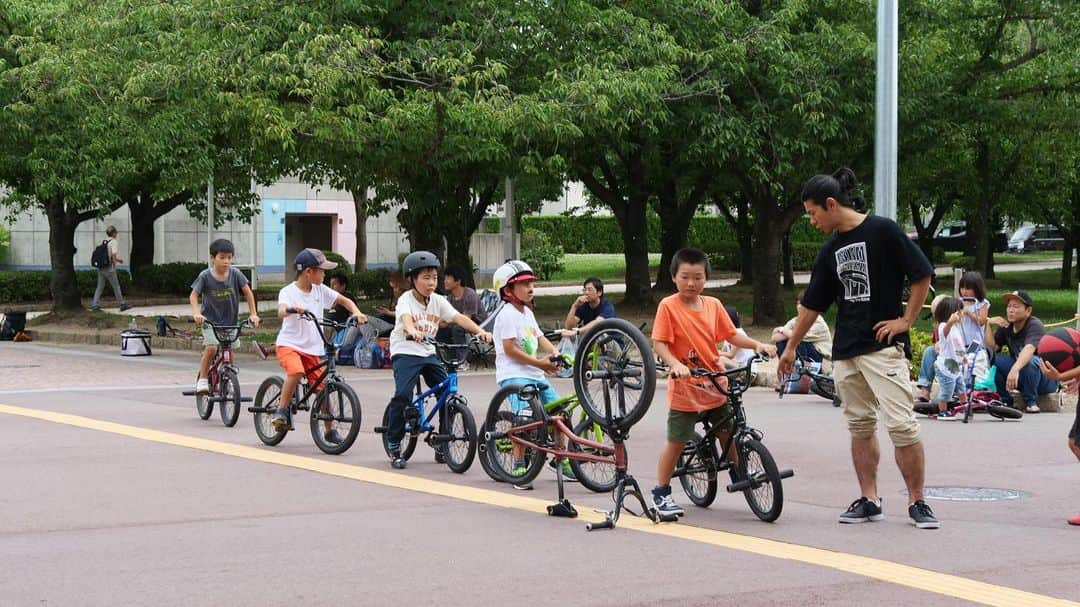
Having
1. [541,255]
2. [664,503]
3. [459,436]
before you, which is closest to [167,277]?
[541,255]

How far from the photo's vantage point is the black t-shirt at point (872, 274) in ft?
26.9

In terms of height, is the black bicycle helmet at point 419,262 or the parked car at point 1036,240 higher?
the parked car at point 1036,240

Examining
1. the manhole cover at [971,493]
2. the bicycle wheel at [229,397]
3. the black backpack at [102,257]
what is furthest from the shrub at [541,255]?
the manhole cover at [971,493]

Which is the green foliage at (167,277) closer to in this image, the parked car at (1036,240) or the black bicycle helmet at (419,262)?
the black bicycle helmet at (419,262)

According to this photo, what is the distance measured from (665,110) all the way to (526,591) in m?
16.5

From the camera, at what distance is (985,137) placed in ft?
98.8

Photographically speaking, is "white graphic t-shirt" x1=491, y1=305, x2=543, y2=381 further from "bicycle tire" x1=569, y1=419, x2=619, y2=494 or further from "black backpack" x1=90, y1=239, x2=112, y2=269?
"black backpack" x1=90, y1=239, x2=112, y2=269

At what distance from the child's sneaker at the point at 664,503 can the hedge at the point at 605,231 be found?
2093 inches

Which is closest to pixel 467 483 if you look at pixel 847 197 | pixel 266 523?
pixel 266 523

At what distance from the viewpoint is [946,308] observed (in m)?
15.2

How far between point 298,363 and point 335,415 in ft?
2.02

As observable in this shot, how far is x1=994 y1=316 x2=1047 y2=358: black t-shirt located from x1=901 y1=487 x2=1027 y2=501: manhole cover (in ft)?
17.7

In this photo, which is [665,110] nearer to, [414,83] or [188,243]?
[414,83]

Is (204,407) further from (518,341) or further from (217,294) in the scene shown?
(518,341)
